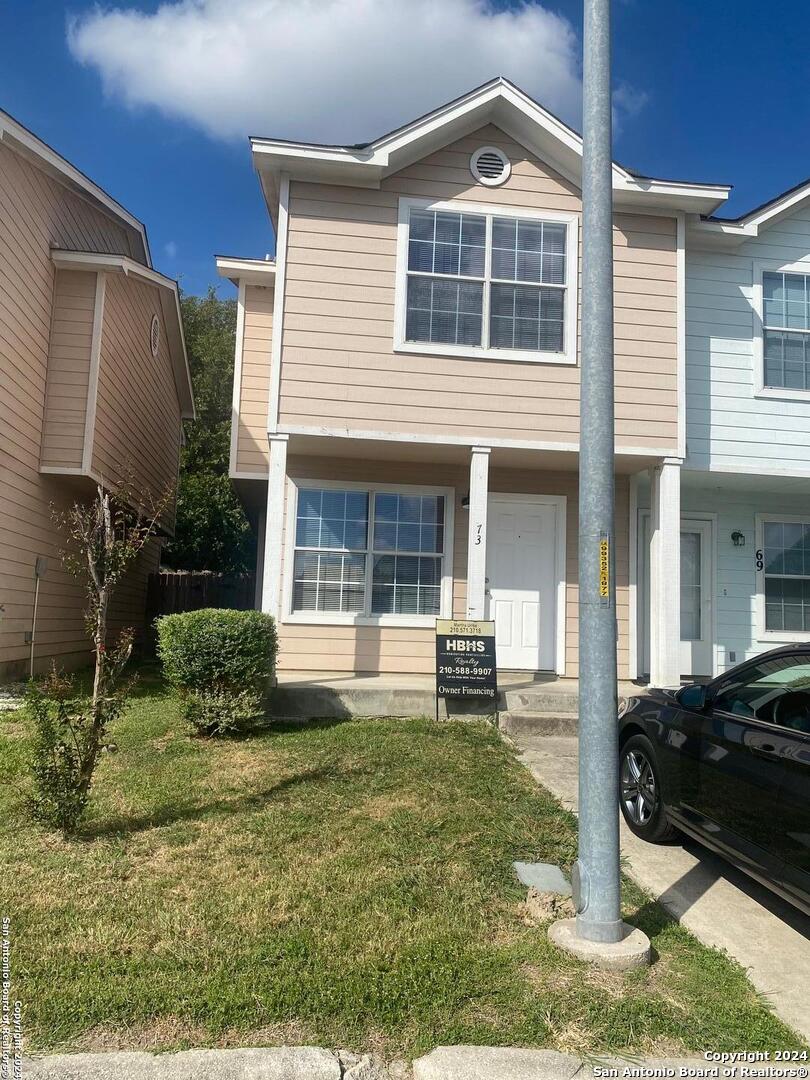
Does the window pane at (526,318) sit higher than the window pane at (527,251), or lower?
lower

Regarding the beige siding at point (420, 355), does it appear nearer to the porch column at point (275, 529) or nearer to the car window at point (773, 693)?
the porch column at point (275, 529)

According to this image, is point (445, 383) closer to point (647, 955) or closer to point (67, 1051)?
point (647, 955)

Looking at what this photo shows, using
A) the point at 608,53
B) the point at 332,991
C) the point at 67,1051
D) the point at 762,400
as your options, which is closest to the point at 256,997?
the point at 332,991

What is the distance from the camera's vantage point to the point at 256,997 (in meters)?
3.14

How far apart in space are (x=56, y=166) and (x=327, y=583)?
22.3 ft

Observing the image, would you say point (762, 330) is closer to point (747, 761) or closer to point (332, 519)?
point (332, 519)

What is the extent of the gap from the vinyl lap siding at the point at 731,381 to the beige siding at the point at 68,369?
8.11 metres

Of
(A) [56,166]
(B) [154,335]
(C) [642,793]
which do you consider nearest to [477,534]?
(C) [642,793]

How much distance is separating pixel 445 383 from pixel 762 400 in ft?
13.5

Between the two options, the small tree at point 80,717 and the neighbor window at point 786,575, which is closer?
the small tree at point 80,717

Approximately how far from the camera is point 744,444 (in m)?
10.0

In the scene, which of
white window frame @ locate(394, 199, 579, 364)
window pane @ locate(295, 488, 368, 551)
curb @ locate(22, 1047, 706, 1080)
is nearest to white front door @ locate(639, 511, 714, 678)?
white window frame @ locate(394, 199, 579, 364)
